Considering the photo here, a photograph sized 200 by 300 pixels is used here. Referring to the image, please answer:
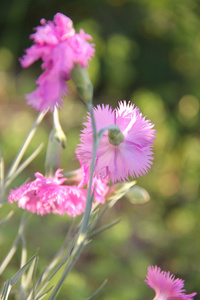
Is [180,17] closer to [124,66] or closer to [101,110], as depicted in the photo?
[124,66]

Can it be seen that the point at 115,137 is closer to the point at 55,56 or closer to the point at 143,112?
the point at 55,56

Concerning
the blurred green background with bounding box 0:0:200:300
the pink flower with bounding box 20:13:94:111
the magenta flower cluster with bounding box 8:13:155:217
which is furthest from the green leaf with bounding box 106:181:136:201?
the blurred green background with bounding box 0:0:200:300

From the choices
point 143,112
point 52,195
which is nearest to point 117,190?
point 52,195

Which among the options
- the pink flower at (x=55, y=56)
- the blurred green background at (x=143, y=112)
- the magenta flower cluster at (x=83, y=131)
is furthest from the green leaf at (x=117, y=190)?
the blurred green background at (x=143, y=112)

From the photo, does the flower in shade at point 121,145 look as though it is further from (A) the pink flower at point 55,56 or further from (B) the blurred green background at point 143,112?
(B) the blurred green background at point 143,112

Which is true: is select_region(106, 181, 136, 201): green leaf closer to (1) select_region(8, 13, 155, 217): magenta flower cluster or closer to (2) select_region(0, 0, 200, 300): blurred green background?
(1) select_region(8, 13, 155, 217): magenta flower cluster

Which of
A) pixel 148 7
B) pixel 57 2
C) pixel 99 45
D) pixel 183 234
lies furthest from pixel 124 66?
pixel 183 234
